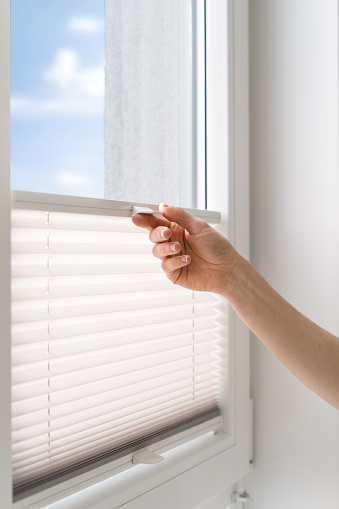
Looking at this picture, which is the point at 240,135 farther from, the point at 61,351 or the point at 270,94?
the point at 61,351

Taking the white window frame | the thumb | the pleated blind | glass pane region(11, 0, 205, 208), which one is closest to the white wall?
the white window frame

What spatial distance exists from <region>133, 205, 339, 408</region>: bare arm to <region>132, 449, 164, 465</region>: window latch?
1.01 ft

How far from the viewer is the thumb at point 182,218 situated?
0.89 metres

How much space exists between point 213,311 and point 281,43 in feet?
2.32

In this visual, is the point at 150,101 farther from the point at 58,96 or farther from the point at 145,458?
the point at 145,458

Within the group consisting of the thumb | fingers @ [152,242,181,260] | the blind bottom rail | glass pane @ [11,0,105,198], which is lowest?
the blind bottom rail

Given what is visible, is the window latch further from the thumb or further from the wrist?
the thumb

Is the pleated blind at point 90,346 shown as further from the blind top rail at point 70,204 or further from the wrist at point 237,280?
the wrist at point 237,280

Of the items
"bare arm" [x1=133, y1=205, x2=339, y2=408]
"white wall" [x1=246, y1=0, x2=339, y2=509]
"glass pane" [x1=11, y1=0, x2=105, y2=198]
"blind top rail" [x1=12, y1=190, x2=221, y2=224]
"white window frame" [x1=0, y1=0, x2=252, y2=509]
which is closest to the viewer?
"blind top rail" [x1=12, y1=190, x2=221, y2=224]

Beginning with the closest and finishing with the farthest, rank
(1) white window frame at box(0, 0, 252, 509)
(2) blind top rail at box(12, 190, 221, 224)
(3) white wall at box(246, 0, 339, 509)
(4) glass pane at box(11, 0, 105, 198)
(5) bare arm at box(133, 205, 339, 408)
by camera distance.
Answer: (2) blind top rail at box(12, 190, 221, 224)
(4) glass pane at box(11, 0, 105, 198)
(5) bare arm at box(133, 205, 339, 408)
(1) white window frame at box(0, 0, 252, 509)
(3) white wall at box(246, 0, 339, 509)

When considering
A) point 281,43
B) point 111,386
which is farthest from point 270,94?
point 111,386

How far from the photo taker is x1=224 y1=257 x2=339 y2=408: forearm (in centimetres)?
94

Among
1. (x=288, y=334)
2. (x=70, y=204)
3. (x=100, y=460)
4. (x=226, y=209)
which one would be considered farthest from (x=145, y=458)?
(x=226, y=209)

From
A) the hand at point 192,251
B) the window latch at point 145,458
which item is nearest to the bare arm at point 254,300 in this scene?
the hand at point 192,251
